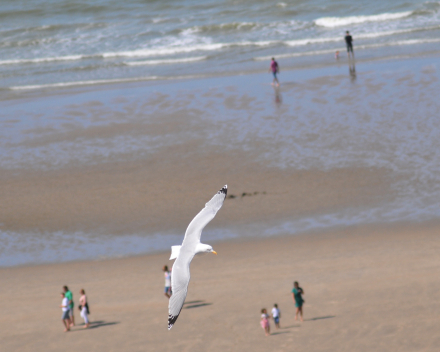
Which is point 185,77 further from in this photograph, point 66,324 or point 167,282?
point 66,324

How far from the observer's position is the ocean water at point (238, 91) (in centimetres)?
1734

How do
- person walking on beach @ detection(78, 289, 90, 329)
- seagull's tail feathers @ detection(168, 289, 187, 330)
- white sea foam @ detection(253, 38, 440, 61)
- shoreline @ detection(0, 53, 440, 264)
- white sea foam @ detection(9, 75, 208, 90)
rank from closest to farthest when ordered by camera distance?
seagull's tail feathers @ detection(168, 289, 187, 330) → person walking on beach @ detection(78, 289, 90, 329) → shoreline @ detection(0, 53, 440, 264) → white sea foam @ detection(9, 75, 208, 90) → white sea foam @ detection(253, 38, 440, 61)

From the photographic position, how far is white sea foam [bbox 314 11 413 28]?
4113 cm

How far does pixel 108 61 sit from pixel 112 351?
93.6ft

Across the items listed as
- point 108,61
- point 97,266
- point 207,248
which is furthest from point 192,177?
point 108,61

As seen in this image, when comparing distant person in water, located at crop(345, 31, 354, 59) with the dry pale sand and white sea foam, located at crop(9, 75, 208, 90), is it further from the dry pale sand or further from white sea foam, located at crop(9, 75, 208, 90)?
the dry pale sand

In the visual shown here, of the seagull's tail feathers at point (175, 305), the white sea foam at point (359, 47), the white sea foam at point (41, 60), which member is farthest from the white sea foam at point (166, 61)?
the seagull's tail feathers at point (175, 305)

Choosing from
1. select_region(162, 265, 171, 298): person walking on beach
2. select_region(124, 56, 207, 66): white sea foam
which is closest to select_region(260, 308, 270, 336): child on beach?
select_region(162, 265, 171, 298): person walking on beach

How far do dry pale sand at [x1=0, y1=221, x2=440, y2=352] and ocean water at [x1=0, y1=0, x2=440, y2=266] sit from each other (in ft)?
2.58

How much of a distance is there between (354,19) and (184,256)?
119 ft

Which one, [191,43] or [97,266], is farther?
[191,43]

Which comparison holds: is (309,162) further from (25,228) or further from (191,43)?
(191,43)

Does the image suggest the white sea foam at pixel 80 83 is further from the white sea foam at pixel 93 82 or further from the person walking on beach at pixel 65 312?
the person walking on beach at pixel 65 312

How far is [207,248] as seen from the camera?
8.76 m
